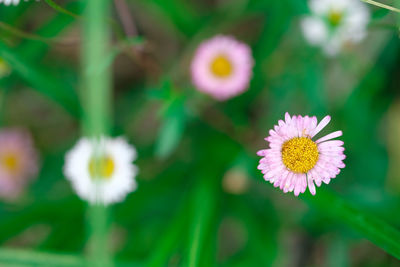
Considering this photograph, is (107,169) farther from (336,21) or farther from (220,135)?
(336,21)

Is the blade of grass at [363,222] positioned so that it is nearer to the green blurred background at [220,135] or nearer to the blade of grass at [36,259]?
the green blurred background at [220,135]

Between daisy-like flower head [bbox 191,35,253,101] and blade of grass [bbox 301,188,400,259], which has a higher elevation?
daisy-like flower head [bbox 191,35,253,101]

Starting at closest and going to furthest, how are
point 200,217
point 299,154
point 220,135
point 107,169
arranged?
point 299,154 → point 200,217 → point 107,169 → point 220,135

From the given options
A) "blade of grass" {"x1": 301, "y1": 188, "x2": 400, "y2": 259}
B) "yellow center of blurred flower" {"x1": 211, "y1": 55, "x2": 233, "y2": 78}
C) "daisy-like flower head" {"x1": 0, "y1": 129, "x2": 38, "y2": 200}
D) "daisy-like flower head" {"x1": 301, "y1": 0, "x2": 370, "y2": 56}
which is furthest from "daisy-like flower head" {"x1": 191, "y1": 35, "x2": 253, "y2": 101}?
"daisy-like flower head" {"x1": 0, "y1": 129, "x2": 38, "y2": 200}

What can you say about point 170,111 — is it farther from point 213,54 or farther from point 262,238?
point 262,238

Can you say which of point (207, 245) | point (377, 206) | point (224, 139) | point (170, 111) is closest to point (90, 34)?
point (170, 111)

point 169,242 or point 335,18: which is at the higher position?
point 335,18

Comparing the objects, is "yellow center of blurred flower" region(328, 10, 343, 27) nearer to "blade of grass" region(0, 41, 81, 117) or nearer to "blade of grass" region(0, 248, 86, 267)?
"blade of grass" region(0, 41, 81, 117)

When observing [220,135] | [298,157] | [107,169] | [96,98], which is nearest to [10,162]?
[107,169]
